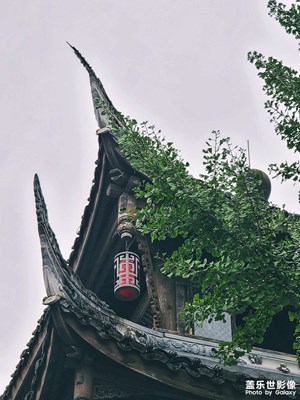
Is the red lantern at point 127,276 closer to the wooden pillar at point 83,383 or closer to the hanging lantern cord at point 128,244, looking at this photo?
the hanging lantern cord at point 128,244

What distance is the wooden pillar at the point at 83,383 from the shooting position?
33.8 ft

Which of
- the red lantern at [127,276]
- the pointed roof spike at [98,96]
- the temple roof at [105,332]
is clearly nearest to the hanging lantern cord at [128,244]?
the red lantern at [127,276]

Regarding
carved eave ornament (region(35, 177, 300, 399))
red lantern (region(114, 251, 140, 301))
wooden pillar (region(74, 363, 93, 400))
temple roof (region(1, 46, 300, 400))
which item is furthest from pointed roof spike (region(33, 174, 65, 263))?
wooden pillar (region(74, 363, 93, 400))

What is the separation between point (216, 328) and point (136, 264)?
1.70 m

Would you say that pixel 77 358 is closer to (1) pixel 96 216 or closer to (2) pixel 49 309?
(2) pixel 49 309

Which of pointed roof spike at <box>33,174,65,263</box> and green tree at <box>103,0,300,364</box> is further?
pointed roof spike at <box>33,174,65,263</box>

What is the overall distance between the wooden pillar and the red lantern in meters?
2.56

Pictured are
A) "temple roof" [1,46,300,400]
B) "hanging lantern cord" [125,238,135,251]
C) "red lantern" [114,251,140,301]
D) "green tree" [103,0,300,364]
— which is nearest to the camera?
"green tree" [103,0,300,364]

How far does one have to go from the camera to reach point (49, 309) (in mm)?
10508

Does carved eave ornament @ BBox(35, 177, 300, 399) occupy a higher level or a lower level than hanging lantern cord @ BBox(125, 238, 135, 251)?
lower

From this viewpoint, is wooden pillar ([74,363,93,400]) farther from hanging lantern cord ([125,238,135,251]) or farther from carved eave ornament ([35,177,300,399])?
hanging lantern cord ([125,238,135,251])

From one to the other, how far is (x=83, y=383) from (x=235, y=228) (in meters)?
3.07

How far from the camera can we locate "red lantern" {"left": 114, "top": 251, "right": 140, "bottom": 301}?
12891 mm

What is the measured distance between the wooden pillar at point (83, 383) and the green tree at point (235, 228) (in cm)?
197
